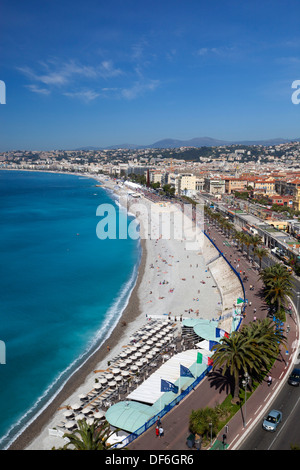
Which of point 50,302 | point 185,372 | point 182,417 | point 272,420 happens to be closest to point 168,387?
point 185,372

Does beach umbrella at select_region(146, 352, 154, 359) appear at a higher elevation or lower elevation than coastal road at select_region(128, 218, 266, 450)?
lower

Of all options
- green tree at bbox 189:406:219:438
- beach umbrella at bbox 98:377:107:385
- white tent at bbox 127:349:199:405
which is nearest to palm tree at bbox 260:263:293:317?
→ white tent at bbox 127:349:199:405

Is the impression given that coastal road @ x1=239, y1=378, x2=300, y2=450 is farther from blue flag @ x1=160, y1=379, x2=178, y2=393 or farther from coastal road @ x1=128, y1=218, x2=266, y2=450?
blue flag @ x1=160, y1=379, x2=178, y2=393

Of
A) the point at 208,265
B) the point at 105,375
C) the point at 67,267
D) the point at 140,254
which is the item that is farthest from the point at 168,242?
the point at 105,375

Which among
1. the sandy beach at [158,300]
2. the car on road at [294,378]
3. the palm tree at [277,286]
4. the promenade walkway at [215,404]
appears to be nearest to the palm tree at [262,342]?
the promenade walkway at [215,404]

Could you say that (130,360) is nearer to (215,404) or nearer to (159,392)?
(159,392)

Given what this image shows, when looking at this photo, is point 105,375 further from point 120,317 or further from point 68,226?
point 68,226
